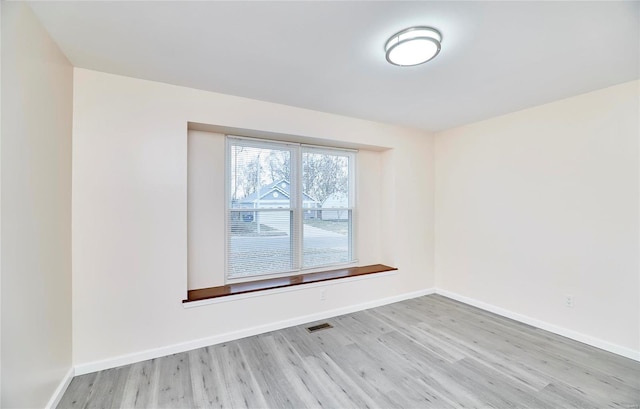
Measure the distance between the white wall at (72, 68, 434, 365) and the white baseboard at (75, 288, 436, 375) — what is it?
0.05m

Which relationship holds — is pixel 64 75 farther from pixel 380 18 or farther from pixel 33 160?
pixel 380 18

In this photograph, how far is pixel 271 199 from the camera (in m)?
3.37

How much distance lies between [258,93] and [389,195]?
7.53 feet

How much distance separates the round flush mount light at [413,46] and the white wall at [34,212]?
2156 mm

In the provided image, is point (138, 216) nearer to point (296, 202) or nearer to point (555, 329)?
point (296, 202)

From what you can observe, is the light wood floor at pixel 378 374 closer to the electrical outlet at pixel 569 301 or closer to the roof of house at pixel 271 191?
the electrical outlet at pixel 569 301

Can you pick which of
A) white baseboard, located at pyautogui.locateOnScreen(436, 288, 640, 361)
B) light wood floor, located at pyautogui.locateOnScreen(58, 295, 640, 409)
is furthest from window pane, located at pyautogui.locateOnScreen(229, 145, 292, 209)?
white baseboard, located at pyautogui.locateOnScreen(436, 288, 640, 361)

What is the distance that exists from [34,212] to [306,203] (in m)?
2.51

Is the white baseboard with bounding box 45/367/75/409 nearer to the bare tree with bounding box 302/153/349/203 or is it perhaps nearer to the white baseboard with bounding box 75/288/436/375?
the white baseboard with bounding box 75/288/436/375


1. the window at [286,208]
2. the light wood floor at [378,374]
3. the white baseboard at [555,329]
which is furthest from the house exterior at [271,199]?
the white baseboard at [555,329]

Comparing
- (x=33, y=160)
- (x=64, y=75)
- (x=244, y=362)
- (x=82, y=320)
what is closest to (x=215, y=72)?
(x=64, y=75)

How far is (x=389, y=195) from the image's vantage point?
396 cm

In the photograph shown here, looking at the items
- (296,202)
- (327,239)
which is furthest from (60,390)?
(327,239)

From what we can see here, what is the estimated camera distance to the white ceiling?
1.55 metres
